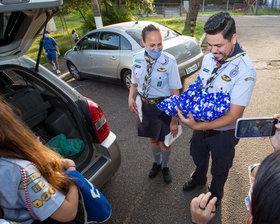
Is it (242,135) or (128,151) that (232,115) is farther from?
(128,151)

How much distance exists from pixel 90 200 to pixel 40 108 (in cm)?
178

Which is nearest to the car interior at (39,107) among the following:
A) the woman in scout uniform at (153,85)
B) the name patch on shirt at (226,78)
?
the woman in scout uniform at (153,85)

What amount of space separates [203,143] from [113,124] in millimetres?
2419

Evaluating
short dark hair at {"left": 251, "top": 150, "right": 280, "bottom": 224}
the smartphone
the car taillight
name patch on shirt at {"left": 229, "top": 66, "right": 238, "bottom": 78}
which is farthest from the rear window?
short dark hair at {"left": 251, "top": 150, "right": 280, "bottom": 224}

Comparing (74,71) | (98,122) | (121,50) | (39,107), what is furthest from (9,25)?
(74,71)

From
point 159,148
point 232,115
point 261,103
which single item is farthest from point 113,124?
point 261,103

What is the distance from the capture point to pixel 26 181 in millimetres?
984

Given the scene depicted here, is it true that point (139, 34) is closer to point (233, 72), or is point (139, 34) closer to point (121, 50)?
point (121, 50)

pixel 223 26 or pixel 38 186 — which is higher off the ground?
pixel 223 26

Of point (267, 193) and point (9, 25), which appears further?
point (9, 25)

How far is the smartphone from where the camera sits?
1.29m

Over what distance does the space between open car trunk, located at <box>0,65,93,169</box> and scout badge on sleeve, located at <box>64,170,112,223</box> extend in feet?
3.16

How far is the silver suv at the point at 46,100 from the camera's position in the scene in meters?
1.75

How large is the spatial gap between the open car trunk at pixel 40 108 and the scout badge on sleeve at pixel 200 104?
1.22 metres
